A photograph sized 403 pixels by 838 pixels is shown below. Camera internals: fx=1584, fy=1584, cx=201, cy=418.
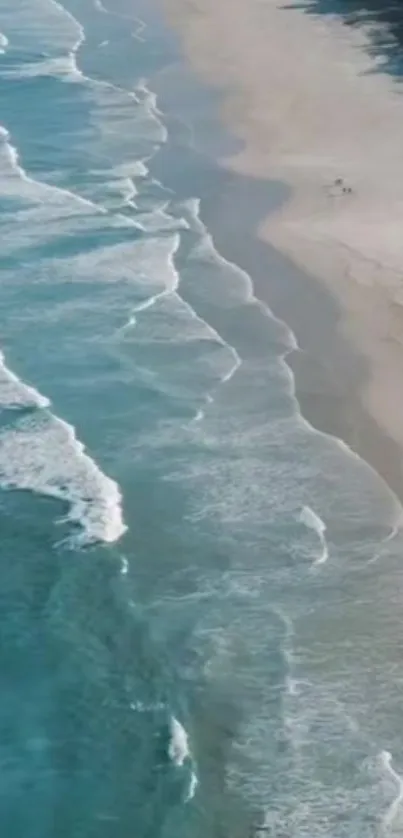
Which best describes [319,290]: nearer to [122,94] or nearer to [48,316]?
[48,316]

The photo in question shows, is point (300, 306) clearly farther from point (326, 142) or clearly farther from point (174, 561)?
point (326, 142)

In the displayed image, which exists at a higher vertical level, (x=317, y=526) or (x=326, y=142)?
(x=317, y=526)

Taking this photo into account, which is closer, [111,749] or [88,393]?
[111,749]

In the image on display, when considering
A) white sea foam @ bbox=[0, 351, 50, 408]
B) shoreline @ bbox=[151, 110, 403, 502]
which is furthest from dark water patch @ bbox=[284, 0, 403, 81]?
white sea foam @ bbox=[0, 351, 50, 408]

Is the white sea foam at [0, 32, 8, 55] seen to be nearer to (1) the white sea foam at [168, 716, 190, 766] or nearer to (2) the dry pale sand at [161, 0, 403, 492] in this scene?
(2) the dry pale sand at [161, 0, 403, 492]

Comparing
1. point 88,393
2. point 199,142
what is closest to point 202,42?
point 199,142

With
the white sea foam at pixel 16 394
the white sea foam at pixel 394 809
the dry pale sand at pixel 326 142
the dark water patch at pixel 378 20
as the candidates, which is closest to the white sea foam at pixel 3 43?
the dry pale sand at pixel 326 142

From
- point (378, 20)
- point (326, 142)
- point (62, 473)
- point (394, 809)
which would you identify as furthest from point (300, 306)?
point (378, 20)
